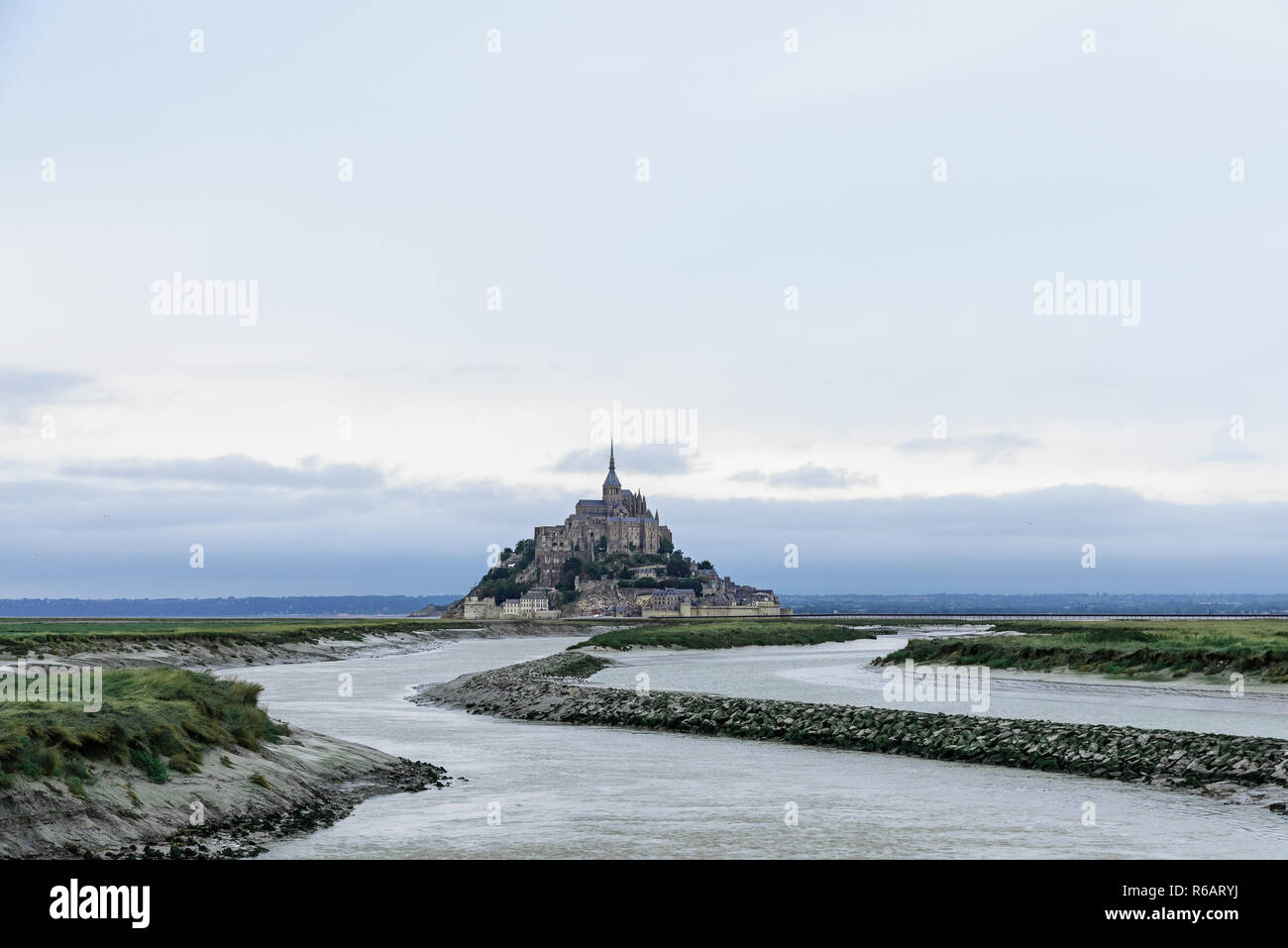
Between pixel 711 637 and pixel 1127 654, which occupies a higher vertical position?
pixel 1127 654

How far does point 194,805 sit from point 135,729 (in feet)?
6.26

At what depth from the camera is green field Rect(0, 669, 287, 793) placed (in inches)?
620

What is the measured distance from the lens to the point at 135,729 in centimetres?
1798

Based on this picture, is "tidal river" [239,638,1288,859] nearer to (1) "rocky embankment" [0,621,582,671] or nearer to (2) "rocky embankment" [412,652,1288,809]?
(2) "rocky embankment" [412,652,1288,809]

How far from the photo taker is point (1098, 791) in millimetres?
21641

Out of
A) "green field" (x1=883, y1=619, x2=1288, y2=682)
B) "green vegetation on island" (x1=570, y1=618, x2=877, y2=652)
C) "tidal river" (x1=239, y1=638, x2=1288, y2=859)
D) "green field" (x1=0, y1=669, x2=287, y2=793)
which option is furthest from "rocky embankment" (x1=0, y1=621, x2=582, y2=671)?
"green field" (x1=883, y1=619, x2=1288, y2=682)

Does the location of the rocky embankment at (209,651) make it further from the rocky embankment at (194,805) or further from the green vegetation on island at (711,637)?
the rocky embankment at (194,805)

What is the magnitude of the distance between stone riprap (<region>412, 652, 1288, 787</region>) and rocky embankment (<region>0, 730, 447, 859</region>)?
12251 millimetres

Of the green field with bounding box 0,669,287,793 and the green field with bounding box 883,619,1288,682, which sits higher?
the green field with bounding box 0,669,287,793

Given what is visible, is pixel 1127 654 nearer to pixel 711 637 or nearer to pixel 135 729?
pixel 135 729

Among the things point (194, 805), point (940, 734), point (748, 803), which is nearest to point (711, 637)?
point (940, 734)

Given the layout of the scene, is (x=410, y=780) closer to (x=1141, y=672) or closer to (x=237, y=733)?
(x=237, y=733)
